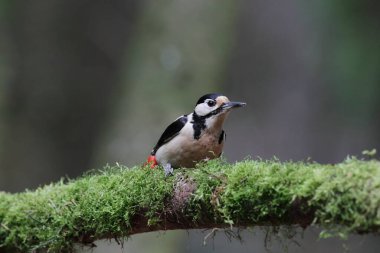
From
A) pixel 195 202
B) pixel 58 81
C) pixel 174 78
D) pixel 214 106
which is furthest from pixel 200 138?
pixel 58 81

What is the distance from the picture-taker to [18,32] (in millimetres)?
7586

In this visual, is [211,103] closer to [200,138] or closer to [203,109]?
[203,109]

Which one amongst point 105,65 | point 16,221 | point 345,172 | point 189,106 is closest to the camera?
point 345,172

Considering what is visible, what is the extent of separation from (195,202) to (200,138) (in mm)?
1080

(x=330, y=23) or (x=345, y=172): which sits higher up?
(x=330, y=23)

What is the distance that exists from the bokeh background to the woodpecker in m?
1.76

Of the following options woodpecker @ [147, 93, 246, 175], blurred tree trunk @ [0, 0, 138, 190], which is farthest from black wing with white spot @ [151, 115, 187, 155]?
blurred tree trunk @ [0, 0, 138, 190]

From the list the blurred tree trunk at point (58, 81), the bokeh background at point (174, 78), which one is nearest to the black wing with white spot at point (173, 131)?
the bokeh background at point (174, 78)

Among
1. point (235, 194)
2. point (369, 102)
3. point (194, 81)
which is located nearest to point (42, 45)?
point (194, 81)

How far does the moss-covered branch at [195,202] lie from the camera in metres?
1.83

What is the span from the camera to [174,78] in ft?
17.8

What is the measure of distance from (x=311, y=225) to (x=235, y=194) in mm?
325

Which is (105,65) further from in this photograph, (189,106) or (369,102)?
(369,102)

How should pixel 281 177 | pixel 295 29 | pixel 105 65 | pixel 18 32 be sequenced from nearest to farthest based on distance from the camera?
pixel 281 177
pixel 18 32
pixel 105 65
pixel 295 29
